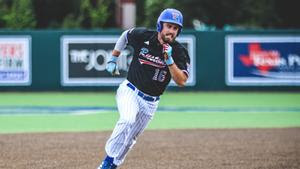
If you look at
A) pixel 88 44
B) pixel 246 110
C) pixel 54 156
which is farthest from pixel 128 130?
pixel 88 44

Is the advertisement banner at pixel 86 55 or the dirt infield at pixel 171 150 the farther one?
the advertisement banner at pixel 86 55

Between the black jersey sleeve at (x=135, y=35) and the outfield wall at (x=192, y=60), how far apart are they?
13153 millimetres

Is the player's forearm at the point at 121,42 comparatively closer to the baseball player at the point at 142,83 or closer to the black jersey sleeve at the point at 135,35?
the black jersey sleeve at the point at 135,35

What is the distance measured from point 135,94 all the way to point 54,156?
8.76 feet

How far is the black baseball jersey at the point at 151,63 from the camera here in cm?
800

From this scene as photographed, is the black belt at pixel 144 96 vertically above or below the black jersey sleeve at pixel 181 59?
below

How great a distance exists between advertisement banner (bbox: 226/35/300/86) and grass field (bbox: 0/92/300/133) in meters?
0.50

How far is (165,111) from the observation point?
17297 mm

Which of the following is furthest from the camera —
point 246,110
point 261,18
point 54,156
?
point 261,18

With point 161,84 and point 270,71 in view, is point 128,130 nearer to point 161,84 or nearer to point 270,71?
point 161,84

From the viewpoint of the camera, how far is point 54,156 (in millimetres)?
10266

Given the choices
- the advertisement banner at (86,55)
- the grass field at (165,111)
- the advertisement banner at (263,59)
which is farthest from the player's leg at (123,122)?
the advertisement banner at (263,59)

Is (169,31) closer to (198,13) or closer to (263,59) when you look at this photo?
(263,59)

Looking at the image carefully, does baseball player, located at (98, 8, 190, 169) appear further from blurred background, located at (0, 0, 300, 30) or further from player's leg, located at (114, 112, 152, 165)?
blurred background, located at (0, 0, 300, 30)
